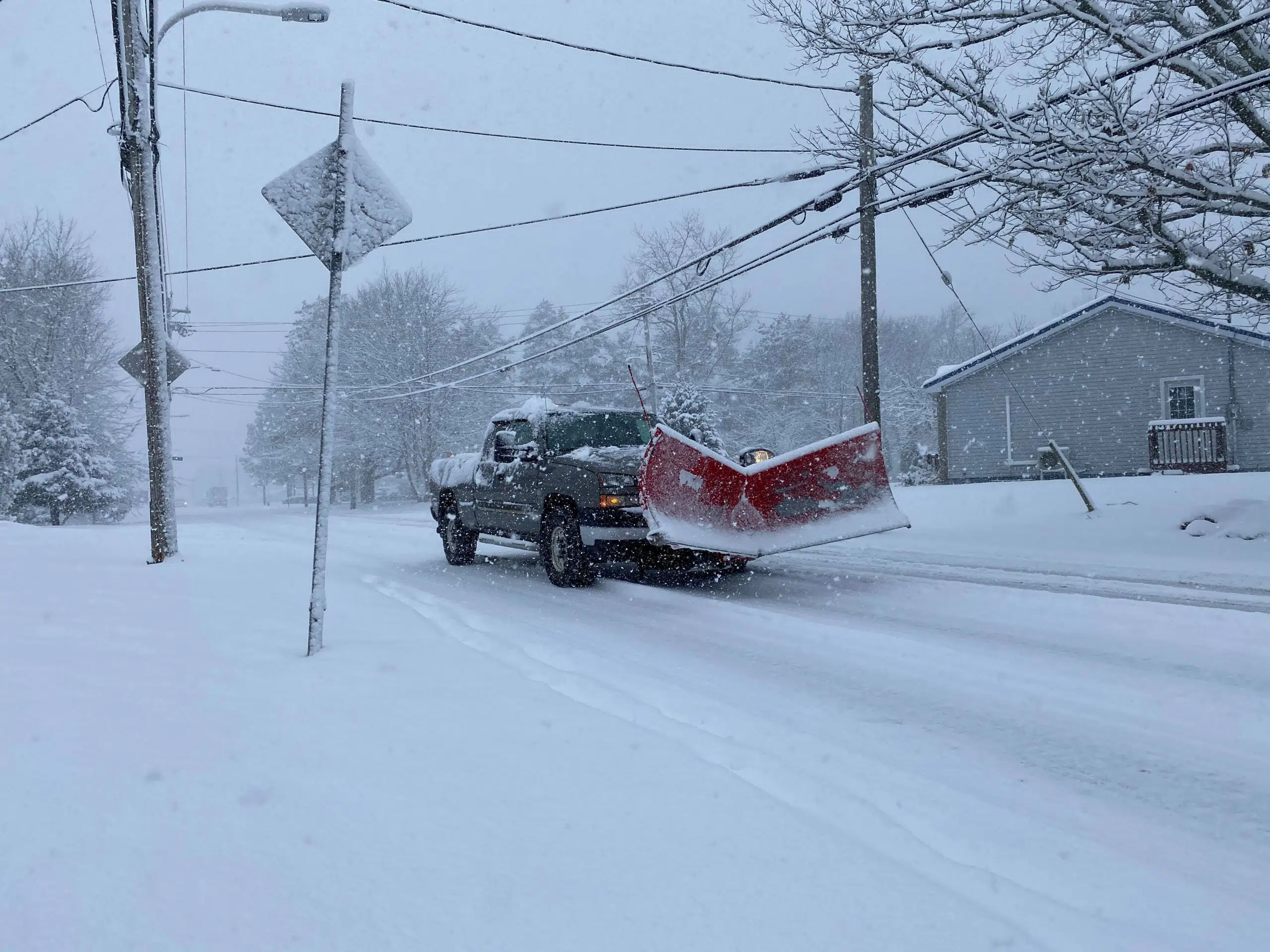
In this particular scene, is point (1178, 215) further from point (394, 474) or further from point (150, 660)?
point (394, 474)

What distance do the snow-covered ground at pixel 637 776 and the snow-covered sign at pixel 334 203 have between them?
2516 millimetres

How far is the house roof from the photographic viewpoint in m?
24.5

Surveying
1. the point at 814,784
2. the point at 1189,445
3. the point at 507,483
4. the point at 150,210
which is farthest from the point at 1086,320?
the point at 814,784

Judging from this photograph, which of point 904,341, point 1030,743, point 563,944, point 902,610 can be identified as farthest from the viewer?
point 904,341

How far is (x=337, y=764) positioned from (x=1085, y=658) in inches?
177

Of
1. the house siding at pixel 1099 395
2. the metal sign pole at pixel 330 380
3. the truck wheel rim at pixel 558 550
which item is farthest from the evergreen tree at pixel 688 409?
the metal sign pole at pixel 330 380

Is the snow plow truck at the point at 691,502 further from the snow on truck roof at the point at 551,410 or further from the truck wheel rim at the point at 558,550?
the snow on truck roof at the point at 551,410

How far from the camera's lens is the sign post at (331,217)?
17.8 ft

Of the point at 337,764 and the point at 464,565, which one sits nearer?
the point at 337,764

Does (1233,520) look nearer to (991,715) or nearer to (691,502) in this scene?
(691,502)

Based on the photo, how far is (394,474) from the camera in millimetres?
49812

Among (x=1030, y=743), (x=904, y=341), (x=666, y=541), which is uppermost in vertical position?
(x=904, y=341)

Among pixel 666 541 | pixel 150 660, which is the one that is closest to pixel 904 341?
pixel 666 541

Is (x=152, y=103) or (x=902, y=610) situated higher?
(x=152, y=103)
